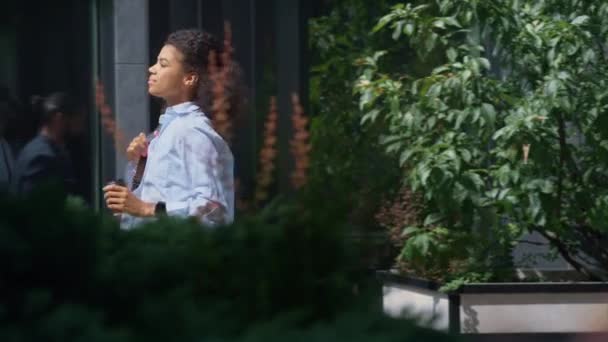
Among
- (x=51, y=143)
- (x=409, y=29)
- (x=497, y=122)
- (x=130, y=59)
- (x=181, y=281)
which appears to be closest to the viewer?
(x=181, y=281)

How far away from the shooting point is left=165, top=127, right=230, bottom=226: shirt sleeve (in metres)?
5.86

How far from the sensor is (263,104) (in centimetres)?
1214

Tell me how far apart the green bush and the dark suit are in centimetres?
510

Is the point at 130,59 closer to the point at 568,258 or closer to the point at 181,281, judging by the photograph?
the point at 568,258

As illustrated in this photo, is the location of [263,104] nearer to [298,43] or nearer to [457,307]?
[298,43]

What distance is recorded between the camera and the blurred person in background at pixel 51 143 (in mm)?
9242

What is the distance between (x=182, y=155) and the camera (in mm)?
6082

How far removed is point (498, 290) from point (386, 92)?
58.7 inches

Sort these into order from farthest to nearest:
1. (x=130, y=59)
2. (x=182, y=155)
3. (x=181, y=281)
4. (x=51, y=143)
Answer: (x=130, y=59) → (x=51, y=143) → (x=182, y=155) → (x=181, y=281)

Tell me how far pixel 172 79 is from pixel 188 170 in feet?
1.80

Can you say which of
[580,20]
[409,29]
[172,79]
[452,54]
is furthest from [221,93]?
[580,20]

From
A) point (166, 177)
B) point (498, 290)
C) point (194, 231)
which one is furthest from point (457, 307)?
point (194, 231)

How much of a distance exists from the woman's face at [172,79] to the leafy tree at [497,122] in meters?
3.03

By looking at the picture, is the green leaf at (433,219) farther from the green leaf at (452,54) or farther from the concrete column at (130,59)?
the concrete column at (130,59)
